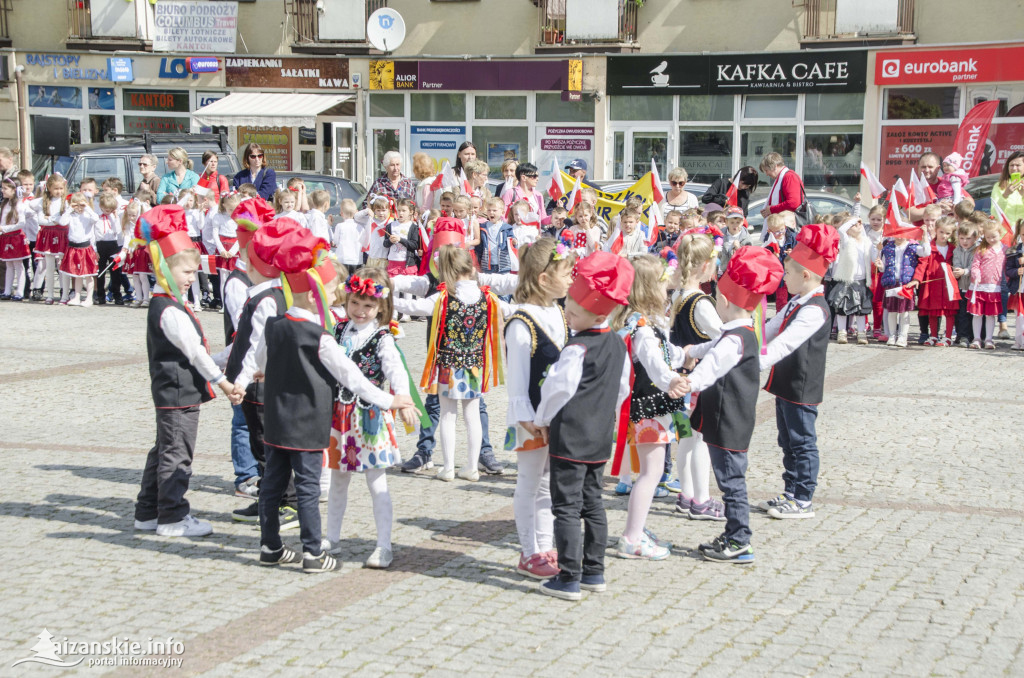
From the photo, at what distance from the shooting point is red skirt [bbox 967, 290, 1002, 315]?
13.5 metres

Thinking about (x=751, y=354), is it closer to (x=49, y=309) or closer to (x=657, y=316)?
(x=657, y=316)

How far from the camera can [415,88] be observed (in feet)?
96.1

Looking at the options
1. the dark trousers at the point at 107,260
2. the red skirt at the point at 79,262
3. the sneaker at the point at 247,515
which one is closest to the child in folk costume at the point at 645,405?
the sneaker at the point at 247,515

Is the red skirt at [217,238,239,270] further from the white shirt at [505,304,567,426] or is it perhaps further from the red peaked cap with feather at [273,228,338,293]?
the white shirt at [505,304,567,426]

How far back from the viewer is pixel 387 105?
30.0 meters

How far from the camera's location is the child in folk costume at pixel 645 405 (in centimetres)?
574

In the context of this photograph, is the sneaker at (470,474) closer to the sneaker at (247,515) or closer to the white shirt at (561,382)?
the sneaker at (247,515)

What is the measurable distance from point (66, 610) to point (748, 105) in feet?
79.9

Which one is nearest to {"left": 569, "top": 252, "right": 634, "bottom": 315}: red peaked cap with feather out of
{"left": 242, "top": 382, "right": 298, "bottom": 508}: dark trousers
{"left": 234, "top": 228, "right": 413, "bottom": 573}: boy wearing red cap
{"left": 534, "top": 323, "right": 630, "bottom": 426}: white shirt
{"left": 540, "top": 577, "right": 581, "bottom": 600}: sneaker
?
{"left": 534, "top": 323, "right": 630, "bottom": 426}: white shirt

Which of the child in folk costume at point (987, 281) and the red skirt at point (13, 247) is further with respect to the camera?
the red skirt at point (13, 247)

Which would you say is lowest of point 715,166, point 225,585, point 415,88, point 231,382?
point 225,585

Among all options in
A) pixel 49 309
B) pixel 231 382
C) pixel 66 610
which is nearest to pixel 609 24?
pixel 49 309

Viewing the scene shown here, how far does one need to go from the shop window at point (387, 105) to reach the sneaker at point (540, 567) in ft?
83.8

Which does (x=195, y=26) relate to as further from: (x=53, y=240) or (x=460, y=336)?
(x=460, y=336)
